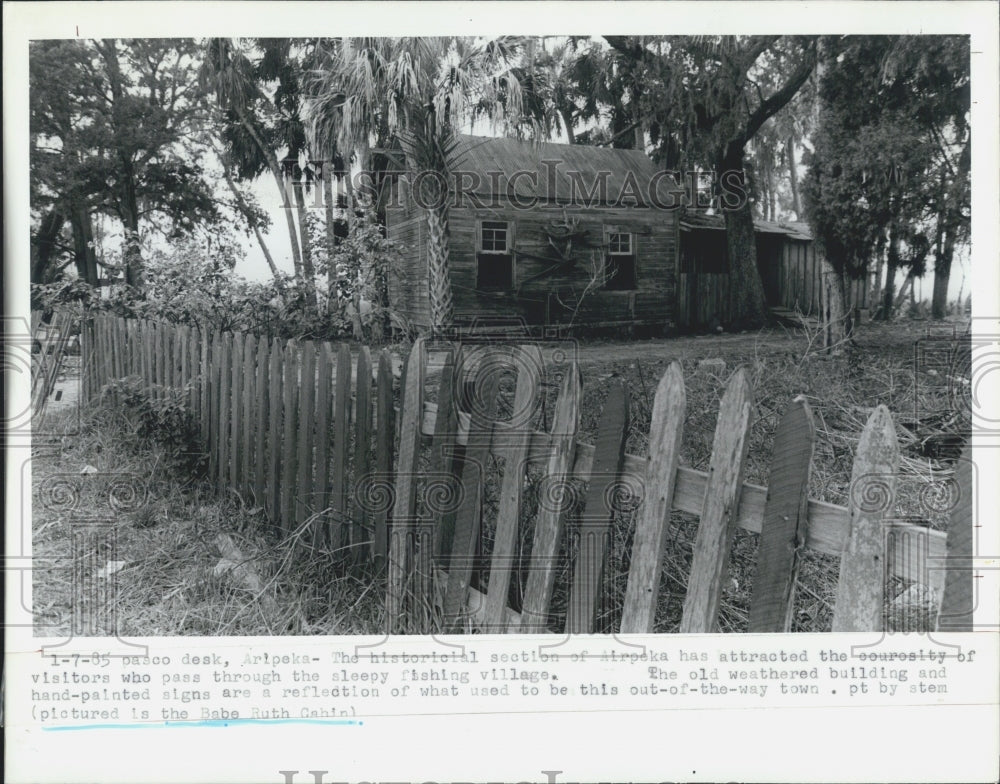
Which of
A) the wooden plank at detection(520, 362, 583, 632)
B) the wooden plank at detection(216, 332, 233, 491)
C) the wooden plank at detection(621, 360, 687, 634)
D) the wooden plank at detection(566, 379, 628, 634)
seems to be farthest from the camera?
the wooden plank at detection(216, 332, 233, 491)

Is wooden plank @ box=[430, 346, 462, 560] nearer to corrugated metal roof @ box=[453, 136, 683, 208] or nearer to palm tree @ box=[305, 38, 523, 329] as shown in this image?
palm tree @ box=[305, 38, 523, 329]

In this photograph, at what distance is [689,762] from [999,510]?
1.17 m

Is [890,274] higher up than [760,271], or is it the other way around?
[760,271]

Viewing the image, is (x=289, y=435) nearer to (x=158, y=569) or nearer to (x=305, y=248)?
(x=158, y=569)

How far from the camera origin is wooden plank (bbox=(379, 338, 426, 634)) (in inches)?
89.8

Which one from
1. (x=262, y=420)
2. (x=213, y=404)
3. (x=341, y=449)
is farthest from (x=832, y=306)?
(x=213, y=404)

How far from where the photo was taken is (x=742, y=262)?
443cm

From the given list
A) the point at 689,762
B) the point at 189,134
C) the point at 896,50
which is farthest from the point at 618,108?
the point at 689,762

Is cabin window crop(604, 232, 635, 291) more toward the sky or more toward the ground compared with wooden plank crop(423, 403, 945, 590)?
more toward the sky

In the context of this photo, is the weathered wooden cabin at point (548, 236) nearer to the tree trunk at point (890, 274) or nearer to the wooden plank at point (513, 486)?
the tree trunk at point (890, 274)

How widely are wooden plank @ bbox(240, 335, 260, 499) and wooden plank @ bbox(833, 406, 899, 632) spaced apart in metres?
2.81

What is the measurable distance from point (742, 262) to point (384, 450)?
3.19 m

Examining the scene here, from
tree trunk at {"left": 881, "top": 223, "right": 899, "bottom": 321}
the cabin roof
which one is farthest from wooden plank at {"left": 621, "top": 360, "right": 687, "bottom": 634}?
the cabin roof

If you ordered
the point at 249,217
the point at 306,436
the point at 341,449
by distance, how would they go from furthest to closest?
1. the point at 249,217
2. the point at 306,436
3. the point at 341,449
